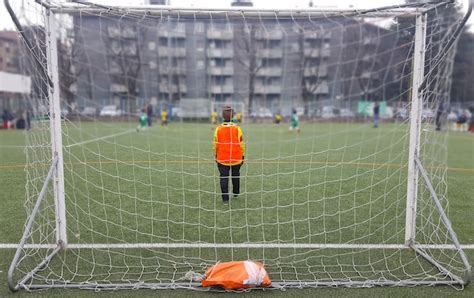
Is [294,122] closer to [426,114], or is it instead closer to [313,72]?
[313,72]

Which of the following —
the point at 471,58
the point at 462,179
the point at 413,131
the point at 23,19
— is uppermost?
the point at 471,58

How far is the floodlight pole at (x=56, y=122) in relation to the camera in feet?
14.1

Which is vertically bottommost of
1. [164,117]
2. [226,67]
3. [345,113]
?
[164,117]

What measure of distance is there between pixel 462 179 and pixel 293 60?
18372mm

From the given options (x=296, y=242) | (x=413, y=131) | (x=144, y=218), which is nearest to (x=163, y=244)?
(x=144, y=218)

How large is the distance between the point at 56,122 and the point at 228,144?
272 centimetres

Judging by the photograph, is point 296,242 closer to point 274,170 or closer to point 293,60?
point 274,170

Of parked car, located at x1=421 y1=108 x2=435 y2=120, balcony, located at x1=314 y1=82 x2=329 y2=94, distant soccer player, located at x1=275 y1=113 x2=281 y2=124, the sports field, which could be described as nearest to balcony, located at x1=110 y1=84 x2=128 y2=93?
distant soccer player, located at x1=275 y1=113 x2=281 y2=124

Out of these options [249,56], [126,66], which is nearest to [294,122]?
[249,56]

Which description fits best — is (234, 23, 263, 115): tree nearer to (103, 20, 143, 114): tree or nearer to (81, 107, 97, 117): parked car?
(103, 20, 143, 114): tree

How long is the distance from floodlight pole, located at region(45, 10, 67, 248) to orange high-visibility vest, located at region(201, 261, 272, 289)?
1.86 metres

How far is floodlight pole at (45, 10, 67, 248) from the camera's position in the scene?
14.1 feet

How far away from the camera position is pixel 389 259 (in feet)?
14.6

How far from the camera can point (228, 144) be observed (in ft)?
21.2
